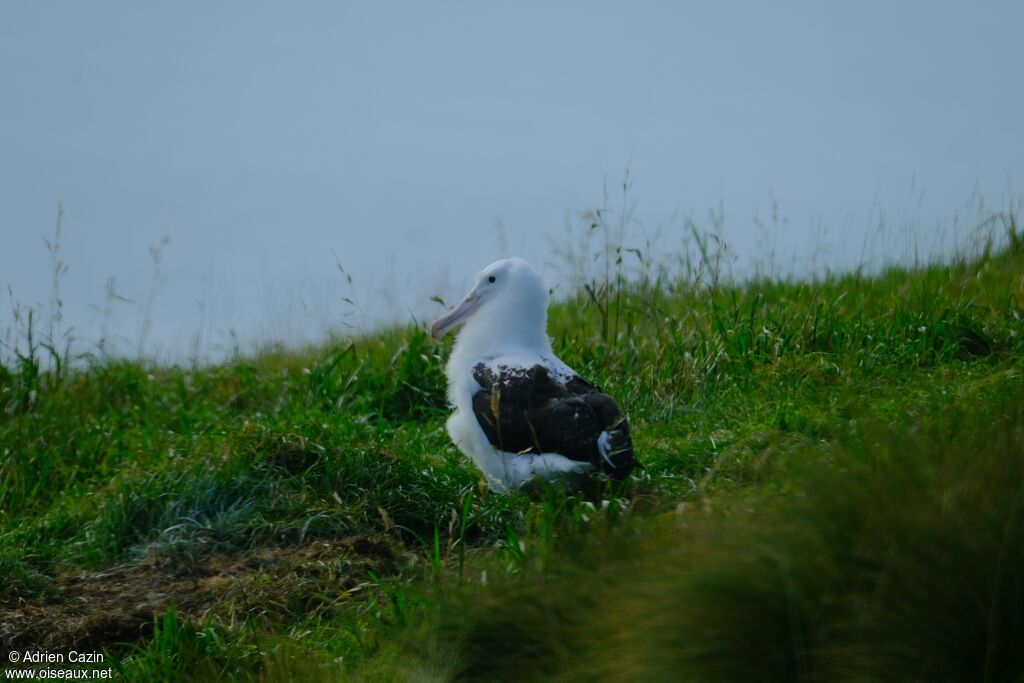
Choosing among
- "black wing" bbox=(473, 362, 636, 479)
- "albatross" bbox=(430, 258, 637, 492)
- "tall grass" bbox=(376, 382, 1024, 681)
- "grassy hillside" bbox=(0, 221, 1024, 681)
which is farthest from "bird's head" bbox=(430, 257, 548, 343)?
"tall grass" bbox=(376, 382, 1024, 681)

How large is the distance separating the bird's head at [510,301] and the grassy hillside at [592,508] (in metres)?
0.83

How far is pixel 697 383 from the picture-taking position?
7562mm

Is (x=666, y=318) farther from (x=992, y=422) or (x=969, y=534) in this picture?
(x=969, y=534)

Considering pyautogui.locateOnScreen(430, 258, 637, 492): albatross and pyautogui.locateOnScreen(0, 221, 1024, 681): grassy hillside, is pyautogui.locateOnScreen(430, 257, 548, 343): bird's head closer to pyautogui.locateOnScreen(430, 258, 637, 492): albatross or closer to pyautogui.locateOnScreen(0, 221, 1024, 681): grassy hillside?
pyautogui.locateOnScreen(430, 258, 637, 492): albatross

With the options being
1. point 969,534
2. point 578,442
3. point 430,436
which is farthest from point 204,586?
point 969,534

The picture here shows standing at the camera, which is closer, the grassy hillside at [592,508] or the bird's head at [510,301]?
the grassy hillside at [592,508]

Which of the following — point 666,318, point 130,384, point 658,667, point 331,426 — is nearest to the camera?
point 658,667

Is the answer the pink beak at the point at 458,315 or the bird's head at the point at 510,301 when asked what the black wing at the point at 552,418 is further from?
the pink beak at the point at 458,315

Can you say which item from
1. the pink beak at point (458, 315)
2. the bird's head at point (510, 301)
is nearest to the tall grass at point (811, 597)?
the bird's head at point (510, 301)

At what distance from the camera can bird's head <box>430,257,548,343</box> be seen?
6117 mm

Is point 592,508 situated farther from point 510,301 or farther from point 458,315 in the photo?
point 458,315

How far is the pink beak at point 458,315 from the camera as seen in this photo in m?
6.36

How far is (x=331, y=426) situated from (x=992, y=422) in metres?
3.85

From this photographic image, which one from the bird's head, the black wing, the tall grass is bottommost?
the tall grass
